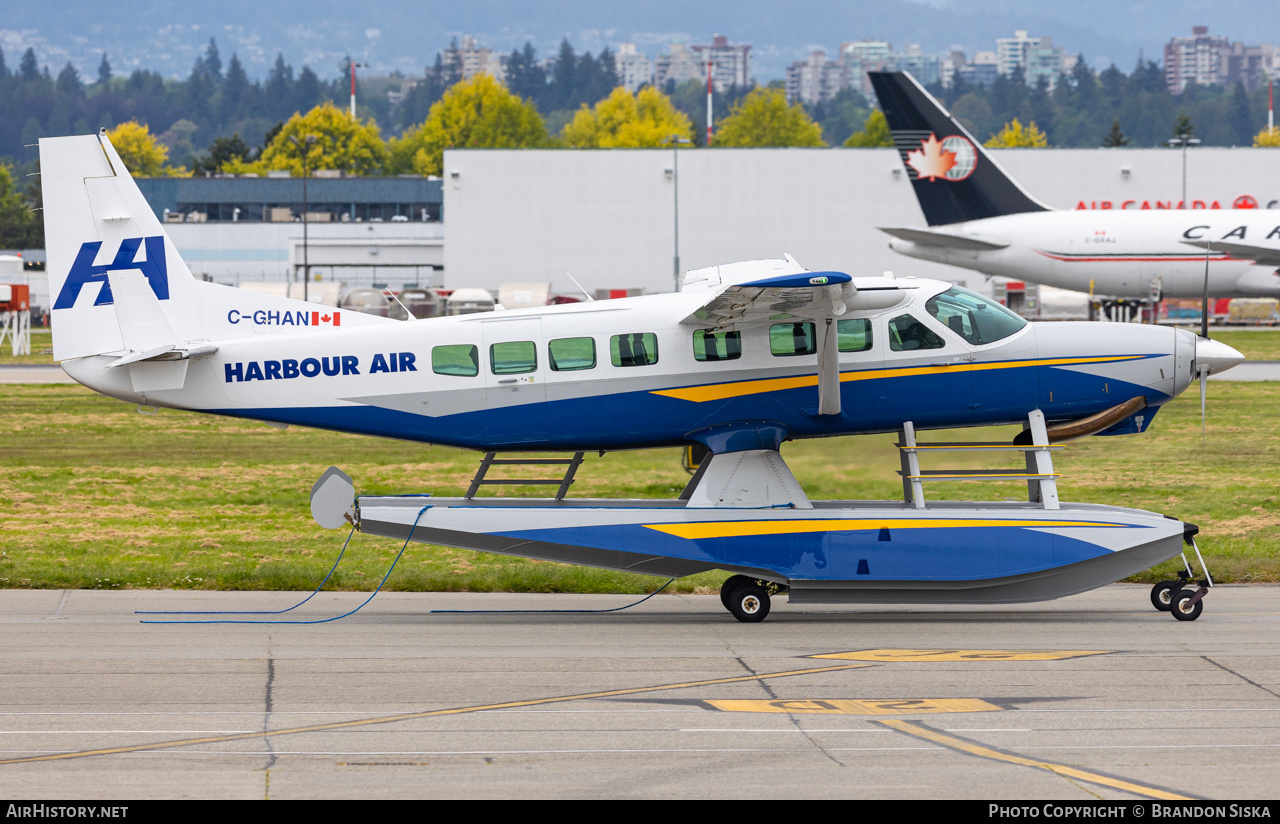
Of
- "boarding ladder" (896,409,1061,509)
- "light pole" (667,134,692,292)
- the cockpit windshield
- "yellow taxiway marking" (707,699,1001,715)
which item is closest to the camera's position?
"yellow taxiway marking" (707,699,1001,715)

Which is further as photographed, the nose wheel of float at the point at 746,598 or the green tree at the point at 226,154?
the green tree at the point at 226,154

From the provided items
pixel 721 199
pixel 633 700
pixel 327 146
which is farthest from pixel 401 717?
pixel 327 146

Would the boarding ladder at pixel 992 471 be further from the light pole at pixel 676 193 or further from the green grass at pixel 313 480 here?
the light pole at pixel 676 193

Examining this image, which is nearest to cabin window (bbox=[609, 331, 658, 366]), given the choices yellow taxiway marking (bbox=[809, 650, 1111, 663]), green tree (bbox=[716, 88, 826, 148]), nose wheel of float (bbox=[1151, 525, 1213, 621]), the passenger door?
the passenger door

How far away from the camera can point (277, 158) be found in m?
176

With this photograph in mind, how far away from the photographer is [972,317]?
15.2 m

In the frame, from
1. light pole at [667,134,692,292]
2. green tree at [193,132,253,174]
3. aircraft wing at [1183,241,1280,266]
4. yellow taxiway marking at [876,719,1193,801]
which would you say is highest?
green tree at [193,132,253,174]

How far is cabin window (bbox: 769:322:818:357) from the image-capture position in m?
14.8

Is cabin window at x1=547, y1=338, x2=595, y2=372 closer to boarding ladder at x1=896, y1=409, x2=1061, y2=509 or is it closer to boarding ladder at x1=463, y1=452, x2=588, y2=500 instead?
boarding ladder at x1=463, y1=452, x2=588, y2=500

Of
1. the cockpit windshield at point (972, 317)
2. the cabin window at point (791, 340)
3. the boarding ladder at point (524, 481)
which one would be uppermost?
the cockpit windshield at point (972, 317)

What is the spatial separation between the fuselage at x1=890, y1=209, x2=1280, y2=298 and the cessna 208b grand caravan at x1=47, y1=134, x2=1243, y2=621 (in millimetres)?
35943

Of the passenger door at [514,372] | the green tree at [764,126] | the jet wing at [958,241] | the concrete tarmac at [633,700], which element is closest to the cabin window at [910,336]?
the concrete tarmac at [633,700]

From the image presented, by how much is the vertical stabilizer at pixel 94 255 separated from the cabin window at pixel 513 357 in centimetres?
323

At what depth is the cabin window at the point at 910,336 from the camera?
14914 millimetres
